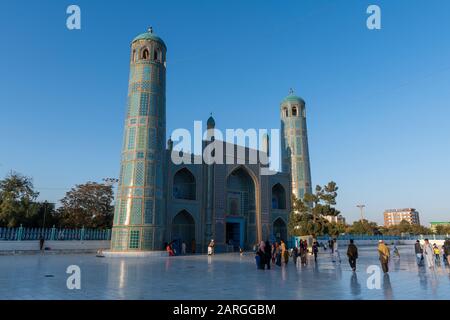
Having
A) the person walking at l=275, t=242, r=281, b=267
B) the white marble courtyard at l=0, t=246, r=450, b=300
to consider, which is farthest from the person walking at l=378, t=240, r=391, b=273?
the person walking at l=275, t=242, r=281, b=267

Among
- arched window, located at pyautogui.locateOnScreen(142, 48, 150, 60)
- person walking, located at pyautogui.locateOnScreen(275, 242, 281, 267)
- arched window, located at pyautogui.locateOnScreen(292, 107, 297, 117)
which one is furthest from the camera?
arched window, located at pyautogui.locateOnScreen(292, 107, 297, 117)

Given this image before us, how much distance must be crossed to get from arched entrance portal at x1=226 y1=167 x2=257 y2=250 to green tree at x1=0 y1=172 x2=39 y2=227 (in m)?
16.0

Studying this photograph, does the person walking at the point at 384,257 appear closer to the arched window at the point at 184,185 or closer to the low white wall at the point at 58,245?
the arched window at the point at 184,185

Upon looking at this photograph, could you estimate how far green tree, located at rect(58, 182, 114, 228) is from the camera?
111 feet

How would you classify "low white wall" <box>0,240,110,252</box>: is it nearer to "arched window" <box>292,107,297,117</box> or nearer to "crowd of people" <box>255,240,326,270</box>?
"crowd of people" <box>255,240,326,270</box>

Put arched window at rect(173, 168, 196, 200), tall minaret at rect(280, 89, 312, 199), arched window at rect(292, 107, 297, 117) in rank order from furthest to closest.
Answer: arched window at rect(292, 107, 297, 117)
tall minaret at rect(280, 89, 312, 199)
arched window at rect(173, 168, 196, 200)

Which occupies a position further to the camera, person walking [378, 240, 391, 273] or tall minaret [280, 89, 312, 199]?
tall minaret [280, 89, 312, 199]

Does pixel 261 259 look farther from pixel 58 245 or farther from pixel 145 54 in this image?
pixel 145 54

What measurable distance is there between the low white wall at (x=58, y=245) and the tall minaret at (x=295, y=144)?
19203 millimetres

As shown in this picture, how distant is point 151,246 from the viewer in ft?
72.8

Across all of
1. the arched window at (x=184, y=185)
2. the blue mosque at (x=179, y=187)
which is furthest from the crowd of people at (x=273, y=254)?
the arched window at (x=184, y=185)

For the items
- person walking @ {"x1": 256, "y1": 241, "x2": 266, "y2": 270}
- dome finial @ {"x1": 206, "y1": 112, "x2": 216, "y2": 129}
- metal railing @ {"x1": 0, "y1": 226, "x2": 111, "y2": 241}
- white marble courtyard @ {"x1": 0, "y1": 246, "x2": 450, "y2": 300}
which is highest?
dome finial @ {"x1": 206, "y1": 112, "x2": 216, "y2": 129}
